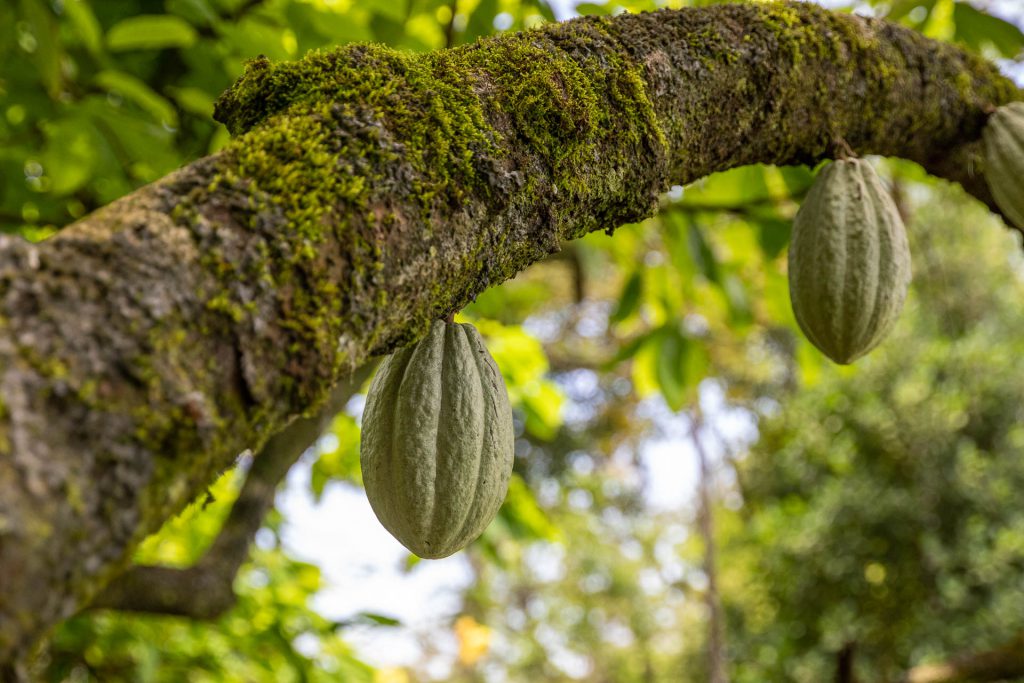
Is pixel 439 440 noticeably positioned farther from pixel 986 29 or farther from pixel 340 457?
pixel 340 457

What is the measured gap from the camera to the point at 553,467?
11.5 metres

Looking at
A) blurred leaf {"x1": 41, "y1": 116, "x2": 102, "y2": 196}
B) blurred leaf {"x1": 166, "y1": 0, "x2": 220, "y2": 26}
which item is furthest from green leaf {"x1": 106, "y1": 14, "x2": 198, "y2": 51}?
blurred leaf {"x1": 41, "y1": 116, "x2": 102, "y2": 196}

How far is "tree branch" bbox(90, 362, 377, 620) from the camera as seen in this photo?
2146 mm

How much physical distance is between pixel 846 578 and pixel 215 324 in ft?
25.2

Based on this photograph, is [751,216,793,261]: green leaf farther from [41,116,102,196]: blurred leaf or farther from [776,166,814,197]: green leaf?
[41,116,102,196]: blurred leaf

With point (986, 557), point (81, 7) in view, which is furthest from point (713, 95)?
point (986, 557)

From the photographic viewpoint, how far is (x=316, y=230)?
2.18 ft

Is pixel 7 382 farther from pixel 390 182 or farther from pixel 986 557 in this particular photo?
pixel 986 557

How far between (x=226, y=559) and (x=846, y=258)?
172 centimetres

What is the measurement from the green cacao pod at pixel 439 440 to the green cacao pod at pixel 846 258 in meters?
0.56

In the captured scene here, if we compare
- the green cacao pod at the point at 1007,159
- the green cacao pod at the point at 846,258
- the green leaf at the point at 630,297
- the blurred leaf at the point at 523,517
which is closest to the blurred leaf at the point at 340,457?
the blurred leaf at the point at 523,517

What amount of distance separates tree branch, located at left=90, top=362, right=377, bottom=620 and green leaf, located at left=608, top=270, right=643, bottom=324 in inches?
35.9

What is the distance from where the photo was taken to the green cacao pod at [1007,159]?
4.49 ft

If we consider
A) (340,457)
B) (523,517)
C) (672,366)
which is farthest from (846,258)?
(340,457)
